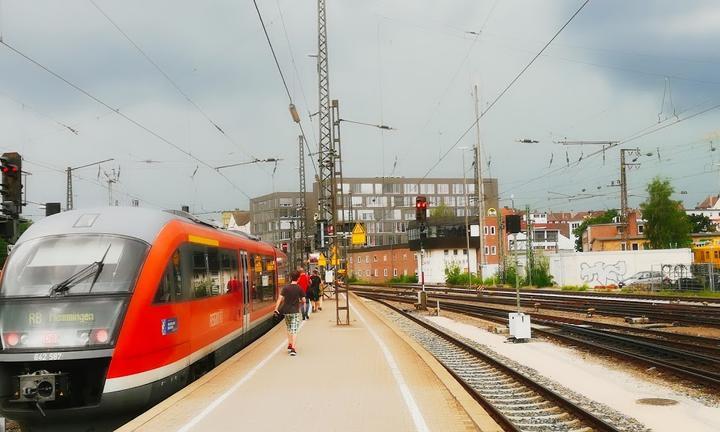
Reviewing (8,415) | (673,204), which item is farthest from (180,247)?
(673,204)

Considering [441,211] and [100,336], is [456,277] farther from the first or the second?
[100,336]

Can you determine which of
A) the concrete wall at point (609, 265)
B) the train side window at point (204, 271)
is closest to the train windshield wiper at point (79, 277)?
the train side window at point (204, 271)

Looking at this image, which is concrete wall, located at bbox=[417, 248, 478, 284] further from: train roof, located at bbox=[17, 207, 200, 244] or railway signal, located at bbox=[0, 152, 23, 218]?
train roof, located at bbox=[17, 207, 200, 244]

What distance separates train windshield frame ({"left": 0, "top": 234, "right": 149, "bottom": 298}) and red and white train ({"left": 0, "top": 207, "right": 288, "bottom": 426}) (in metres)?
0.01

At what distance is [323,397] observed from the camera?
9.24 meters

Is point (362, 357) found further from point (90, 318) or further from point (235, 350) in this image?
point (90, 318)

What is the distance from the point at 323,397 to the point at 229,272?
19.6ft

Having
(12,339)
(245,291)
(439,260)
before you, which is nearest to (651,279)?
(245,291)

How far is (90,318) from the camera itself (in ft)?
28.1

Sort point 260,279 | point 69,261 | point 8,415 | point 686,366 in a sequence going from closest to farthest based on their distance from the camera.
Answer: point 8,415 < point 69,261 < point 686,366 < point 260,279

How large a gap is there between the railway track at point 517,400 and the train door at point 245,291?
4.67 metres

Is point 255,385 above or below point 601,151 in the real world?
below

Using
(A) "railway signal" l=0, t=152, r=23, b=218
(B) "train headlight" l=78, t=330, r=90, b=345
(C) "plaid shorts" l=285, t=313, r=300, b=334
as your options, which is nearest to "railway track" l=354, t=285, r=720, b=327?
(C) "plaid shorts" l=285, t=313, r=300, b=334

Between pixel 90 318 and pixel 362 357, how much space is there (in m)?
6.29
